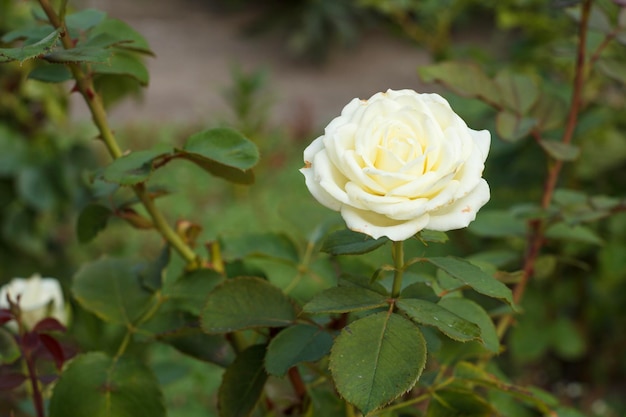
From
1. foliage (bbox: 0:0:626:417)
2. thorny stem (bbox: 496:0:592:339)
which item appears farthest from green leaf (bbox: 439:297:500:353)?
thorny stem (bbox: 496:0:592:339)

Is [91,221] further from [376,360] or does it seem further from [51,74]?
[376,360]

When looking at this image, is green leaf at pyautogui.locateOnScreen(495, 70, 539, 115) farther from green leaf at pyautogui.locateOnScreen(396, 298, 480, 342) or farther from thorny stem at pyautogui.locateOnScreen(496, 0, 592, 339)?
green leaf at pyautogui.locateOnScreen(396, 298, 480, 342)

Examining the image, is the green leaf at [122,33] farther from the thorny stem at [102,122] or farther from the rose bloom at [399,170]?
the rose bloom at [399,170]

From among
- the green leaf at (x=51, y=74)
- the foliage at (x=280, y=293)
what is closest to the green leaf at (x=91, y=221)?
the foliage at (x=280, y=293)

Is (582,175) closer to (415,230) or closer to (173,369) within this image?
(173,369)

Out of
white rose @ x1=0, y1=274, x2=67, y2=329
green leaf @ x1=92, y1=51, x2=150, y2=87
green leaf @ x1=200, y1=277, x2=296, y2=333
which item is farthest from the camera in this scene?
white rose @ x1=0, y1=274, x2=67, y2=329

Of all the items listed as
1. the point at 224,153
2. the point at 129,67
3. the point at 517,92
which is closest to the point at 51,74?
the point at 129,67
